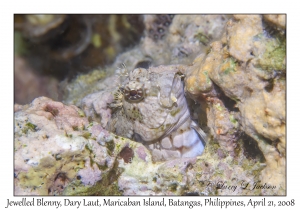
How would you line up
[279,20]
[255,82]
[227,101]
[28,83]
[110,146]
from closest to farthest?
[279,20] < [255,82] < [227,101] < [110,146] < [28,83]

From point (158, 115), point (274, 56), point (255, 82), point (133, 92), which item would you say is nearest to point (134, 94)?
point (133, 92)

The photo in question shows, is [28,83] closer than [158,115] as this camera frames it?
No

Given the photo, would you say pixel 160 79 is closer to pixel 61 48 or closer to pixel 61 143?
pixel 61 143

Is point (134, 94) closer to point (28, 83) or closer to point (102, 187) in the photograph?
point (102, 187)

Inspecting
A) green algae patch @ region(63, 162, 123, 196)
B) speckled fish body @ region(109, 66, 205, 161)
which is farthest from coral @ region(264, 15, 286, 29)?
green algae patch @ region(63, 162, 123, 196)

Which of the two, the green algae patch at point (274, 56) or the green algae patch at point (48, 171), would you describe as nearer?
the green algae patch at point (274, 56)

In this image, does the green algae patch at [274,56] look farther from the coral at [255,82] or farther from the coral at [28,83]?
the coral at [28,83]

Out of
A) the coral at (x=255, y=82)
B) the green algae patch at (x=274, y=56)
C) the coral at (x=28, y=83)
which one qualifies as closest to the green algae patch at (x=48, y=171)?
the coral at (x=255, y=82)
